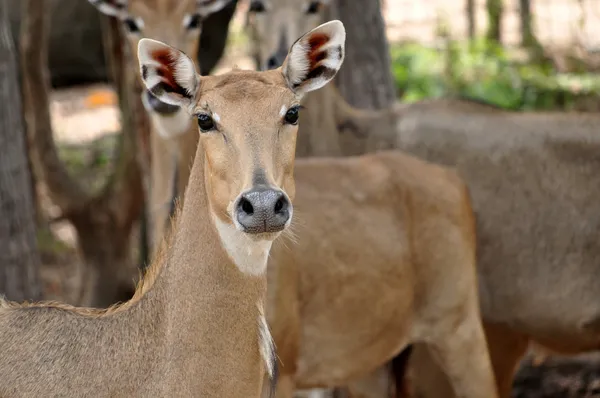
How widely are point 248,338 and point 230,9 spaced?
21.1 feet

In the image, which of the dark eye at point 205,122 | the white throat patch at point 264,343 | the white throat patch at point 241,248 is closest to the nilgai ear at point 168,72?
the dark eye at point 205,122

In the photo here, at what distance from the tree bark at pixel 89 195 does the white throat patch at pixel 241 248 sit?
5.58m

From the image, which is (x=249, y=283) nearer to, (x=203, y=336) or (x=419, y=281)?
(x=203, y=336)

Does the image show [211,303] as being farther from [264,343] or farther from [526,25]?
[526,25]

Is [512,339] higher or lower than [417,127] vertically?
lower

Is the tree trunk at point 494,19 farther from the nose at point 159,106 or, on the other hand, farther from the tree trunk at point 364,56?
the nose at point 159,106

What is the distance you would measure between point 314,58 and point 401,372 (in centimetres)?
277

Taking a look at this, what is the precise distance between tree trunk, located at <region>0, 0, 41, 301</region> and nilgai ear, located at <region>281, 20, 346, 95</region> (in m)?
2.20

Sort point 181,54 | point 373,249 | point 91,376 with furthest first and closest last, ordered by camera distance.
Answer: point 373,249 → point 181,54 → point 91,376

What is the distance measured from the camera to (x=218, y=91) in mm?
4461

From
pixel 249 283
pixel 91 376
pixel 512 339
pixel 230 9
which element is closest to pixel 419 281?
pixel 512 339

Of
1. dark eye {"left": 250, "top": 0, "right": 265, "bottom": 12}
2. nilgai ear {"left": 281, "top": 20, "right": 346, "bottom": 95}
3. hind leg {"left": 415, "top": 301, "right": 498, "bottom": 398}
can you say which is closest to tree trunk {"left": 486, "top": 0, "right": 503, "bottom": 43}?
dark eye {"left": 250, "top": 0, "right": 265, "bottom": 12}

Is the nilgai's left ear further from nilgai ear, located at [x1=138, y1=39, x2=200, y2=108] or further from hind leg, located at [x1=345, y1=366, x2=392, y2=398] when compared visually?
nilgai ear, located at [x1=138, y1=39, x2=200, y2=108]

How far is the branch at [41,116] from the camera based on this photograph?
32.0 feet
